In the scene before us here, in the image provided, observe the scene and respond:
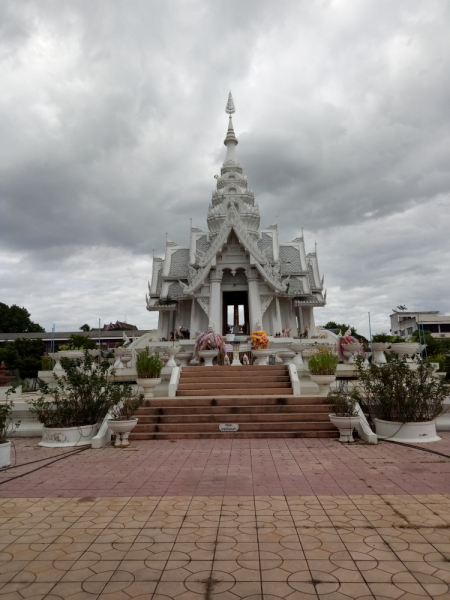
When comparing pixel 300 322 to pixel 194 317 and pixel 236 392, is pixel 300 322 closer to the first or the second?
pixel 194 317

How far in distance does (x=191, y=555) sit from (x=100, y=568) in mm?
673

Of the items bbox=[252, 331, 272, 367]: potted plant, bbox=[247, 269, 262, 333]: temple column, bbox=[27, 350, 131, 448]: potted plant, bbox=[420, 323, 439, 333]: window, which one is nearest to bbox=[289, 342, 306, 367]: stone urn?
bbox=[252, 331, 272, 367]: potted plant

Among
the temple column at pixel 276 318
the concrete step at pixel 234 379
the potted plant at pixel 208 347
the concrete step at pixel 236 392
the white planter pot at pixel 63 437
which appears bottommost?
the white planter pot at pixel 63 437

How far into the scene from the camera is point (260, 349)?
557 inches

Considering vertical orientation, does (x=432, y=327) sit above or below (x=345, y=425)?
above

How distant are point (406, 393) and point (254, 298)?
11.4 metres

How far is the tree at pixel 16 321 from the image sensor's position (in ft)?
164

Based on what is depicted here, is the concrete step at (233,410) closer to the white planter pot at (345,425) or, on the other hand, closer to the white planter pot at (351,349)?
the white planter pot at (345,425)

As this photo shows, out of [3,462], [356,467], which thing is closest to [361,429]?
[356,467]

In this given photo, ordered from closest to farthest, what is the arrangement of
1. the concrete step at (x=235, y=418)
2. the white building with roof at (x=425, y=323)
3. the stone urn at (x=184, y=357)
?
the concrete step at (x=235, y=418) < the stone urn at (x=184, y=357) < the white building with roof at (x=425, y=323)

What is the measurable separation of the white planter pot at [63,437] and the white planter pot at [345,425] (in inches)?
182

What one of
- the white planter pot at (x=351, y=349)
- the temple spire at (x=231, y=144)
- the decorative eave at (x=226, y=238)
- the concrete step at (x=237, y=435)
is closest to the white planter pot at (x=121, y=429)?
the concrete step at (x=237, y=435)

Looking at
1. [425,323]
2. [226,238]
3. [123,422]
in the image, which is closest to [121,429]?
[123,422]

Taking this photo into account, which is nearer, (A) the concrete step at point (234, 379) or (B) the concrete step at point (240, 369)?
(A) the concrete step at point (234, 379)
